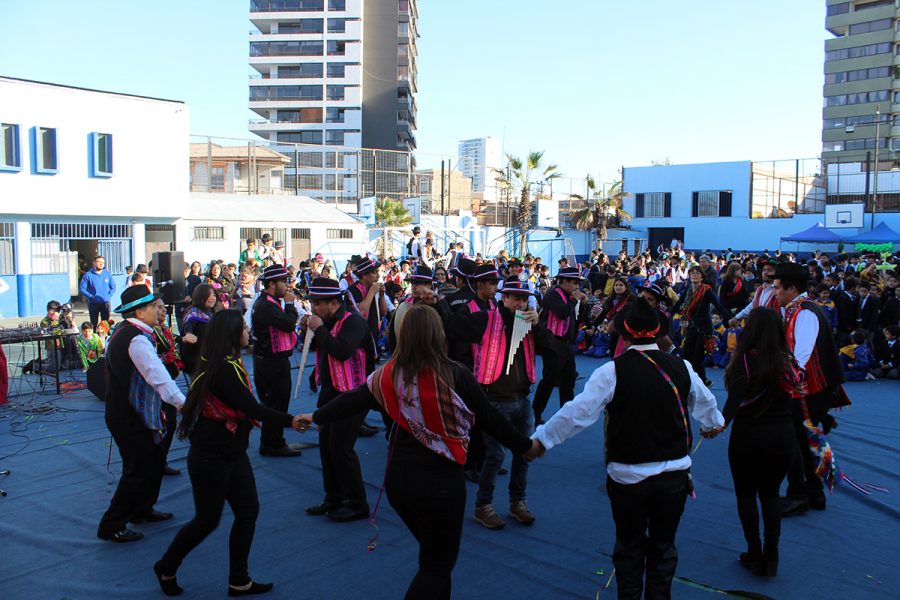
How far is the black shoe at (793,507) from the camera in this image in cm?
523

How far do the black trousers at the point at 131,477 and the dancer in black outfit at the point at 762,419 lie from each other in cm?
386

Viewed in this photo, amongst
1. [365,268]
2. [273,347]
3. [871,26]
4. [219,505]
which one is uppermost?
[871,26]

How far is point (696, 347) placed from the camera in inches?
380

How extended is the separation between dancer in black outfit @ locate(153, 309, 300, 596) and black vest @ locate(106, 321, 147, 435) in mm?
1068

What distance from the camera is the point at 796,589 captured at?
13.7 feet

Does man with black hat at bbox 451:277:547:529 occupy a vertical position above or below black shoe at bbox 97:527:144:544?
above

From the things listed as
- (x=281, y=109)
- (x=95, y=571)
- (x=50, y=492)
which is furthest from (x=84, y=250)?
(x=281, y=109)

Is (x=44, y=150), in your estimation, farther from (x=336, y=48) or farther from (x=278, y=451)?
(x=336, y=48)

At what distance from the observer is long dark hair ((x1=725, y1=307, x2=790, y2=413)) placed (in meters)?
4.14

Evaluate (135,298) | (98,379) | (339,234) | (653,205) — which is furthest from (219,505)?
(653,205)

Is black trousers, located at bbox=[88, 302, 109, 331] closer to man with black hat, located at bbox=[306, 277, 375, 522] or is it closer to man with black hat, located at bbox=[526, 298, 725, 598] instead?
man with black hat, located at bbox=[306, 277, 375, 522]

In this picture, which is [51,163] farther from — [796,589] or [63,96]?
[796,589]

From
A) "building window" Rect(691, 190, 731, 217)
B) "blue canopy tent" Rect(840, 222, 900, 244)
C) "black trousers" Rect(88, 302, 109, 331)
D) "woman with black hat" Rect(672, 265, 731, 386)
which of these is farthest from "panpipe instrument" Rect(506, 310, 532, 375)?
"building window" Rect(691, 190, 731, 217)

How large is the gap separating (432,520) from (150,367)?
2423 mm
